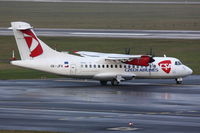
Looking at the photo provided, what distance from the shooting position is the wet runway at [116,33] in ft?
329

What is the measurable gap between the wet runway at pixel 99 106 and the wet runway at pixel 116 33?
139 ft

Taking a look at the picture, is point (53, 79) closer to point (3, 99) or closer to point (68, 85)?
point (68, 85)

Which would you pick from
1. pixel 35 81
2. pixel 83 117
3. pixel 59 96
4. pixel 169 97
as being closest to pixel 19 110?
pixel 83 117

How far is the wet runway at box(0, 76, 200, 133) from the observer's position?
33938 millimetres

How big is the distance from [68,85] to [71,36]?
45935 mm

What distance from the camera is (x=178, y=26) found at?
123 meters

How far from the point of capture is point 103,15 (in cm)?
15125

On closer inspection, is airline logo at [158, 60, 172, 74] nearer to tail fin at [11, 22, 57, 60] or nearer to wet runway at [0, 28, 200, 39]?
tail fin at [11, 22, 57, 60]

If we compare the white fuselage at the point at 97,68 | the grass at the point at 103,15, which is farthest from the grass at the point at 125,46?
the grass at the point at 103,15

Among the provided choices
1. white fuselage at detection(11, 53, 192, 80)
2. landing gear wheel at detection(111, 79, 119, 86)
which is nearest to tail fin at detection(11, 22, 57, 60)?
white fuselage at detection(11, 53, 192, 80)

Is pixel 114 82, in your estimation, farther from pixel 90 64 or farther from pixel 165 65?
pixel 165 65

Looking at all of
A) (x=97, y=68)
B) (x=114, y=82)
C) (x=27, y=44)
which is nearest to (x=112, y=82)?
(x=114, y=82)

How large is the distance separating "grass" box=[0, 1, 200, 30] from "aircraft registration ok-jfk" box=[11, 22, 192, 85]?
6354 centimetres

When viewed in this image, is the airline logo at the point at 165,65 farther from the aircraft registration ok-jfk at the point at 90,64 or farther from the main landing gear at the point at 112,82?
the main landing gear at the point at 112,82
